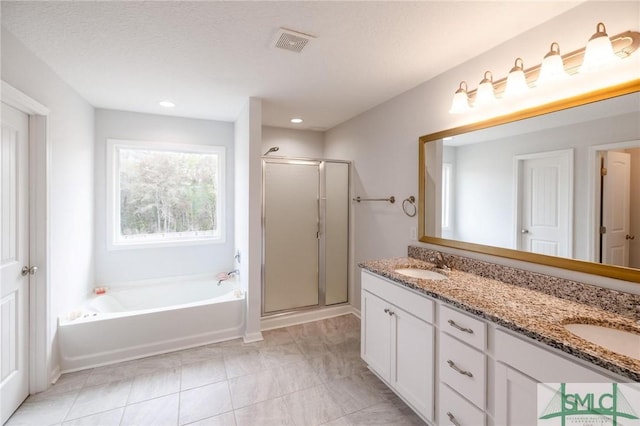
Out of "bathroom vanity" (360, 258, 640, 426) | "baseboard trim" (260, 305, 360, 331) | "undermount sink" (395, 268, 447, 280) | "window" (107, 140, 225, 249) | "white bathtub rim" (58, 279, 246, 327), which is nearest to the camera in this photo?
"bathroom vanity" (360, 258, 640, 426)

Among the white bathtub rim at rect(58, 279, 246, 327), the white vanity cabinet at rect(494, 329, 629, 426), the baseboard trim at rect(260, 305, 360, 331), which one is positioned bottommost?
the baseboard trim at rect(260, 305, 360, 331)

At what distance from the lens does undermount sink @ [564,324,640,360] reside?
1134 mm

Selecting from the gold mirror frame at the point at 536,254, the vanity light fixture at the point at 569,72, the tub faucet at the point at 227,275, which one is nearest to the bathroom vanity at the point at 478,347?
the gold mirror frame at the point at 536,254

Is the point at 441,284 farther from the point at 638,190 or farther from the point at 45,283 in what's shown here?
the point at 45,283

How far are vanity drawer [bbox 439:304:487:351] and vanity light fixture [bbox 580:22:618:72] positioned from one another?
1.33 metres

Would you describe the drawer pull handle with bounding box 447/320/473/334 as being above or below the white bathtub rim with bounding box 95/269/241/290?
above

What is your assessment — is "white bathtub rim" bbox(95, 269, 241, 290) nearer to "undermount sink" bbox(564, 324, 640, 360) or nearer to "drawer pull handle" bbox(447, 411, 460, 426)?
"drawer pull handle" bbox(447, 411, 460, 426)

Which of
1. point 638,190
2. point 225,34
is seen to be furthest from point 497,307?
point 225,34

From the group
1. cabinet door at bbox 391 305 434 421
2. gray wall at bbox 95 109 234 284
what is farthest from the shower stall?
cabinet door at bbox 391 305 434 421

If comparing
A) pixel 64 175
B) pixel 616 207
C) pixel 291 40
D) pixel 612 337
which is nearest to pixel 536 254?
pixel 616 207

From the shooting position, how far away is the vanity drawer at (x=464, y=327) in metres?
1.35

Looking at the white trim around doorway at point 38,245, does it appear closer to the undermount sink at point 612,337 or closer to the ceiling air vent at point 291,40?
the ceiling air vent at point 291,40

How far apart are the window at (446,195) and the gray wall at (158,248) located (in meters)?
2.65

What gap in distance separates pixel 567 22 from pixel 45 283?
148 inches
